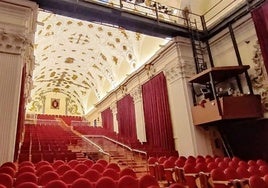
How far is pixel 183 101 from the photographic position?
296 inches

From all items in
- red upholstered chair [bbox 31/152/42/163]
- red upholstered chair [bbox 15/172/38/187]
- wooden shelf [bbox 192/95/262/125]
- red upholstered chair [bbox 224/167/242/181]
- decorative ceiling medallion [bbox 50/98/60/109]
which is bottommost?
red upholstered chair [bbox 224/167/242/181]

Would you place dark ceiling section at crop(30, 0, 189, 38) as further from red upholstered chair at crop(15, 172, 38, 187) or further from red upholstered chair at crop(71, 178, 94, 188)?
red upholstered chair at crop(71, 178, 94, 188)

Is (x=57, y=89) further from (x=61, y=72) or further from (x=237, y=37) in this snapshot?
(x=237, y=37)

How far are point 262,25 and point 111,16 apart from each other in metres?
4.07

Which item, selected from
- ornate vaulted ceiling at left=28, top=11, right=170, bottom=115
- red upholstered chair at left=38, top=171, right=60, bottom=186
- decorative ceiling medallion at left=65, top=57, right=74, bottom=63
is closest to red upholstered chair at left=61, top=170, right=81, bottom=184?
red upholstered chair at left=38, top=171, right=60, bottom=186

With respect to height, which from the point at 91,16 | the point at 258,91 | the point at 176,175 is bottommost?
the point at 176,175

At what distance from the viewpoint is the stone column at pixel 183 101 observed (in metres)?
7.08

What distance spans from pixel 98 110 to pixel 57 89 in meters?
6.59

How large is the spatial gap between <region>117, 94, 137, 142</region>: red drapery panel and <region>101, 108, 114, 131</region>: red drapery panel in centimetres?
159

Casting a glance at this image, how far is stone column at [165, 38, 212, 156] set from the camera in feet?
23.2

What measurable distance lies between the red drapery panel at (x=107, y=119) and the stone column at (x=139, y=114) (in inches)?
150

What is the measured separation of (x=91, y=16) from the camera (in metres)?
6.73

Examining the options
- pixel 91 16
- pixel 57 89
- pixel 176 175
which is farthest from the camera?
pixel 57 89

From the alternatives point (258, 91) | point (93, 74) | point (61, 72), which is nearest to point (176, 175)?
point (258, 91)
